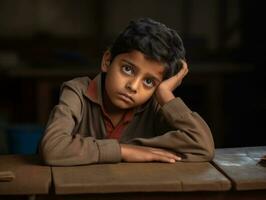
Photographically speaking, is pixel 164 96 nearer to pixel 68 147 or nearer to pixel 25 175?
pixel 68 147

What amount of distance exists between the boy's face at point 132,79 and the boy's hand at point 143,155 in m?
0.18

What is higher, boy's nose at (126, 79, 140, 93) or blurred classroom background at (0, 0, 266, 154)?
boy's nose at (126, 79, 140, 93)

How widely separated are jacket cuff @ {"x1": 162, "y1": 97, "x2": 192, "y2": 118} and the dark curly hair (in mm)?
116

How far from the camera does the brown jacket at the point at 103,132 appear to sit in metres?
2.07

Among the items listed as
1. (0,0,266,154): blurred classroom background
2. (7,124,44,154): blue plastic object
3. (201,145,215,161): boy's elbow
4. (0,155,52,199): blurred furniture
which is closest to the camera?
(0,155,52,199): blurred furniture

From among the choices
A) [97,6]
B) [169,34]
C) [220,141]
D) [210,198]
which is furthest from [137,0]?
[210,198]

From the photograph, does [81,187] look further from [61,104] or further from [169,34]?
[169,34]

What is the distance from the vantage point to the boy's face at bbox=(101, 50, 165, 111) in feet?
7.19

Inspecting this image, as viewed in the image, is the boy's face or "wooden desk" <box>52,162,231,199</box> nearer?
"wooden desk" <box>52,162,231,199</box>

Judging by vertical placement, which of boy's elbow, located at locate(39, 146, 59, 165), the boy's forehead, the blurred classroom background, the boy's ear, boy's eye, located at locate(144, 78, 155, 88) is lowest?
the blurred classroom background

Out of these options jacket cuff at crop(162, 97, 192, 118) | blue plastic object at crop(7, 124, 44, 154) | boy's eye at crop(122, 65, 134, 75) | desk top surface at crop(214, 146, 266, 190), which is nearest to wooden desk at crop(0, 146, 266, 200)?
desk top surface at crop(214, 146, 266, 190)

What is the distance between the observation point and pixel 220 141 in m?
5.89

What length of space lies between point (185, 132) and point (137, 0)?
16.2 ft

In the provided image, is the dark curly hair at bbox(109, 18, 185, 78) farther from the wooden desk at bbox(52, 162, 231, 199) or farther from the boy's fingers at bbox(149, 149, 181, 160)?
the wooden desk at bbox(52, 162, 231, 199)
